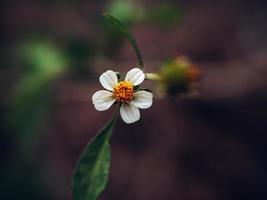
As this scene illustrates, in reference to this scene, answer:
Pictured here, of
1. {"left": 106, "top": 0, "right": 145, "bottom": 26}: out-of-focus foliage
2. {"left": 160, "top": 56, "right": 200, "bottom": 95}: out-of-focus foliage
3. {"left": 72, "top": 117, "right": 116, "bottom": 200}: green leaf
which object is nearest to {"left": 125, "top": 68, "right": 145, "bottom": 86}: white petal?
{"left": 72, "top": 117, "right": 116, "bottom": 200}: green leaf

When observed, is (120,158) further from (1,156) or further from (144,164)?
(1,156)

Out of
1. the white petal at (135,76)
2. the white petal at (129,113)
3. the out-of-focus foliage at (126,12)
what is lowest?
the white petal at (129,113)

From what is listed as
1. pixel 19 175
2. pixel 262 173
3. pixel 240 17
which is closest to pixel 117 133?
pixel 19 175

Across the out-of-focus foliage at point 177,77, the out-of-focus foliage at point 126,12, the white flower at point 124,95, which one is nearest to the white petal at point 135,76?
the white flower at point 124,95

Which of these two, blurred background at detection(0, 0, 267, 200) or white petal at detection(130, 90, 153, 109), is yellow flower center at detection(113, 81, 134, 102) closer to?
white petal at detection(130, 90, 153, 109)

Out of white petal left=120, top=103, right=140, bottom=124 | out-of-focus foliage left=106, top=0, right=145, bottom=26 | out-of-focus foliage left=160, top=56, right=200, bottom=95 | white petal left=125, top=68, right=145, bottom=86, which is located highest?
out-of-focus foliage left=106, top=0, right=145, bottom=26

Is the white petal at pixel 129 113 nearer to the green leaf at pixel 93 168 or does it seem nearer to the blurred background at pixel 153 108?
the green leaf at pixel 93 168
